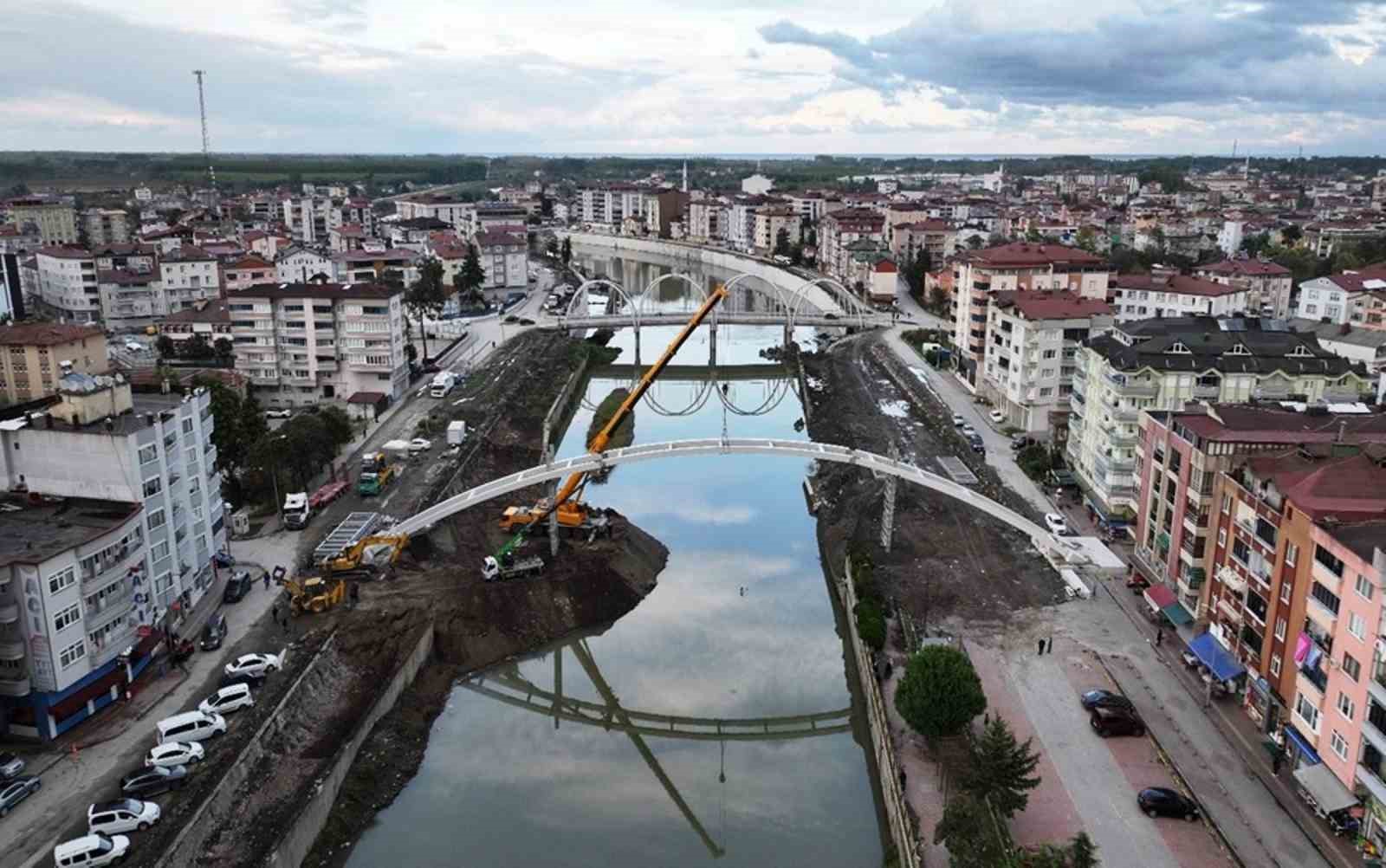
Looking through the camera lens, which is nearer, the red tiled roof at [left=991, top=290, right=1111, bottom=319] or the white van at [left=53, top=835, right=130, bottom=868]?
the white van at [left=53, top=835, right=130, bottom=868]

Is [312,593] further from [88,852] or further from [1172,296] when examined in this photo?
[1172,296]

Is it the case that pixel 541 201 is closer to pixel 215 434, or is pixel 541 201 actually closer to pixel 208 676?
pixel 215 434

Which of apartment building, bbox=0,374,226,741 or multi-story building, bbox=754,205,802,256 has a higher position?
multi-story building, bbox=754,205,802,256

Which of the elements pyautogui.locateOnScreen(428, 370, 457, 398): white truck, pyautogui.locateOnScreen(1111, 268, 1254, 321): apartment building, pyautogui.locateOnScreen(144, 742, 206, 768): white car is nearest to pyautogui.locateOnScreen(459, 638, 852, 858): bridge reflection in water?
pyautogui.locateOnScreen(144, 742, 206, 768): white car

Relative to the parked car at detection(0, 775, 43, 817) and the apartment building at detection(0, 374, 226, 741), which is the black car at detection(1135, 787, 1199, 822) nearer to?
the parked car at detection(0, 775, 43, 817)

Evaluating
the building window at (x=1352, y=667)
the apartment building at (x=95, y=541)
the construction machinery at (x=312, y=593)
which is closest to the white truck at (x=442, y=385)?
the apartment building at (x=95, y=541)

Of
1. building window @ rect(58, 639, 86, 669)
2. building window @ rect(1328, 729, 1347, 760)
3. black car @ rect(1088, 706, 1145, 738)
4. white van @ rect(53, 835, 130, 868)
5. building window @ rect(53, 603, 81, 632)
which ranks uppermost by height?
building window @ rect(53, 603, 81, 632)
